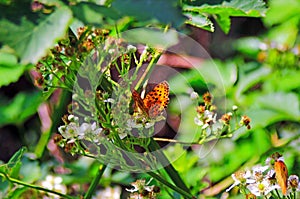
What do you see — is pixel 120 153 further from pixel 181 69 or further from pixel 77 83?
pixel 181 69

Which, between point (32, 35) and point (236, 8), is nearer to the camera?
point (32, 35)

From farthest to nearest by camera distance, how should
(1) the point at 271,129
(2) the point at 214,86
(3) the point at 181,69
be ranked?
1. (3) the point at 181,69
2. (1) the point at 271,129
3. (2) the point at 214,86

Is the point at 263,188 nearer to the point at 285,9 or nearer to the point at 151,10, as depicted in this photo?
the point at 151,10

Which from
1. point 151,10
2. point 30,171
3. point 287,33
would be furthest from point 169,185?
point 287,33

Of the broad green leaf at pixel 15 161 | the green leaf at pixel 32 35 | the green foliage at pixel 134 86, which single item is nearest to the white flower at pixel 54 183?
the green foliage at pixel 134 86

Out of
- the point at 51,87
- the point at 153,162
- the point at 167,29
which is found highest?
the point at 167,29

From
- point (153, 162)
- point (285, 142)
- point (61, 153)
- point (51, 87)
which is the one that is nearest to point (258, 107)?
point (285, 142)

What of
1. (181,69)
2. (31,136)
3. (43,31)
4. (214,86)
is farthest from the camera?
(31,136)
